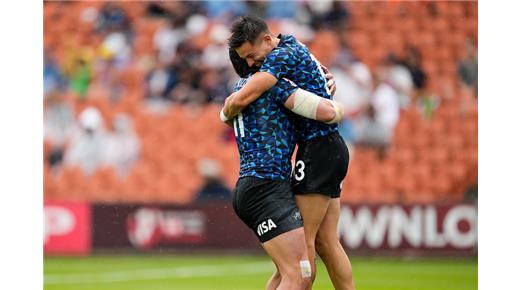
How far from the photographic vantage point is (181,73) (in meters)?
16.0

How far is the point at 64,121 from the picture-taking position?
15875 millimetres

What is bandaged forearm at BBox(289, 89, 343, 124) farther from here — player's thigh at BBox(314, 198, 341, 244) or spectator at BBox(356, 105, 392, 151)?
spectator at BBox(356, 105, 392, 151)

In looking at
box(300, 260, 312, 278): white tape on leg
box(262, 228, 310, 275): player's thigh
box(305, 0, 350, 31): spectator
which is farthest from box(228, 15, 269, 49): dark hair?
box(305, 0, 350, 31): spectator

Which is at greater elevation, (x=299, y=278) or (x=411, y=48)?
(x=411, y=48)

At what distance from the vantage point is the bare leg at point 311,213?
265 inches

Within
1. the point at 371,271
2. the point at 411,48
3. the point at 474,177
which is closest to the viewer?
the point at 371,271

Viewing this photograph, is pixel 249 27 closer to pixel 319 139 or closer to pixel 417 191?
pixel 319 139

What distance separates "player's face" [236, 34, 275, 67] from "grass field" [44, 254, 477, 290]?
4845 millimetres

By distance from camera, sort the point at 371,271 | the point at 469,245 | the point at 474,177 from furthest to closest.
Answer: the point at 474,177 < the point at 469,245 < the point at 371,271

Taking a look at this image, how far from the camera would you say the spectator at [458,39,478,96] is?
15625 millimetres

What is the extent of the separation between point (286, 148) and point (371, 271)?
252 inches

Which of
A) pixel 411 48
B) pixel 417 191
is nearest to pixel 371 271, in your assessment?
pixel 417 191

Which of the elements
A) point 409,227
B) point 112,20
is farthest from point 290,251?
point 112,20
